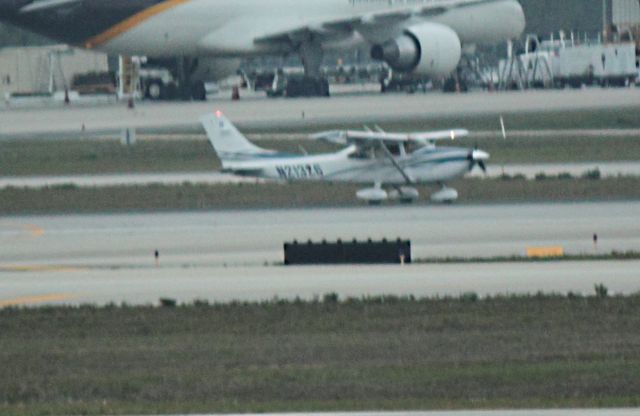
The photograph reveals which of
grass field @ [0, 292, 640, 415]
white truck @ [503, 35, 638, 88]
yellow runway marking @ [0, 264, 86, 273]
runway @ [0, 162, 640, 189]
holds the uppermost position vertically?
grass field @ [0, 292, 640, 415]

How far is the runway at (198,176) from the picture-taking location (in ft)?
148

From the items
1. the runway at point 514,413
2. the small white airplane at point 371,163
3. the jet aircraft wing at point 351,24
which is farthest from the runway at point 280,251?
the jet aircraft wing at point 351,24

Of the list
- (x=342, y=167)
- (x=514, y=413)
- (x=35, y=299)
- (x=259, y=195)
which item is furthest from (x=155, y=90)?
(x=514, y=413)

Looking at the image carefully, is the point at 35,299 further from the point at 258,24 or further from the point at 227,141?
the point at 258,24

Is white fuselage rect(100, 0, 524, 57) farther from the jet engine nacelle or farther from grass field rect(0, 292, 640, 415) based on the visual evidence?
grass field rect(0, 292, 640, 415)

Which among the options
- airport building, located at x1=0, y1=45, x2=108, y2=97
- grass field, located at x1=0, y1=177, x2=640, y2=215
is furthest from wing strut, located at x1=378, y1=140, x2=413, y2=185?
airport building, located at x1=0, y1=45, x2=108, y2=97

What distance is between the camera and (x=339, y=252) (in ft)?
90.9

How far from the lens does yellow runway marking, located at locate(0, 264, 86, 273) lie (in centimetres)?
2788

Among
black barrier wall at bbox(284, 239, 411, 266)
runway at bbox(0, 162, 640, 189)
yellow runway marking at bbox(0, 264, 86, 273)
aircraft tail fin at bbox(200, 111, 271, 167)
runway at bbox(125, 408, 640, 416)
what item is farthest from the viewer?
runway at bbox(0, 162, 640, 189)

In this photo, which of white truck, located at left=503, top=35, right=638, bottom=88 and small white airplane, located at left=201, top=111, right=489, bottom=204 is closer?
small white airplane, located at left=201, top=111, right=489, bottom=204

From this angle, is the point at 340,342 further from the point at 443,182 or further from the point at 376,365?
the point at 443,182

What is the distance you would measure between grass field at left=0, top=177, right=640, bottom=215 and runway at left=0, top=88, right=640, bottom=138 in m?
18.1

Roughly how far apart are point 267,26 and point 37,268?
166ft

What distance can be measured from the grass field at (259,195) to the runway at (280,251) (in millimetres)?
1972
